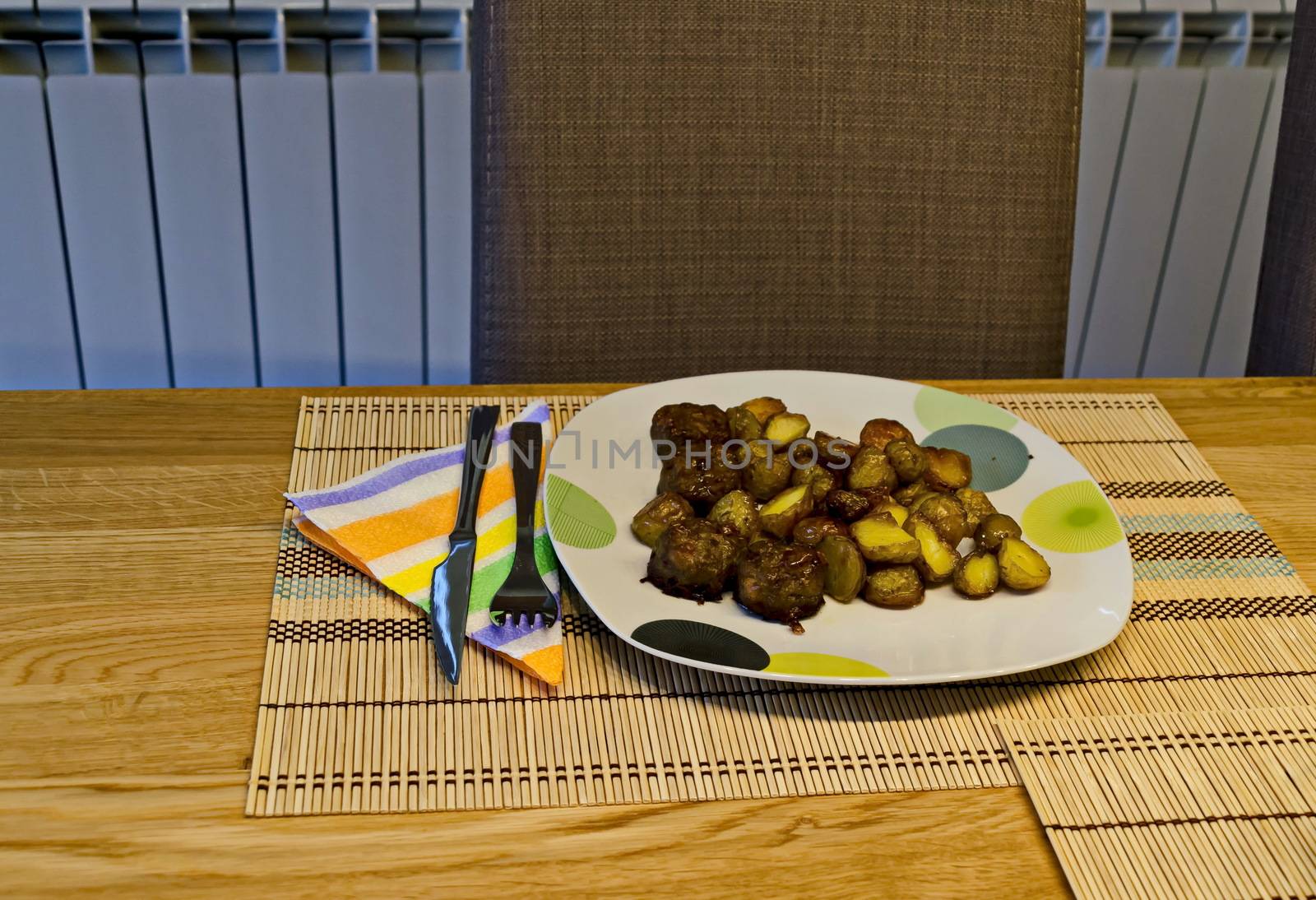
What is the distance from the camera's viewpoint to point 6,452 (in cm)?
80

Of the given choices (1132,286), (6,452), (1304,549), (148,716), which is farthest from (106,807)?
(1132,286)

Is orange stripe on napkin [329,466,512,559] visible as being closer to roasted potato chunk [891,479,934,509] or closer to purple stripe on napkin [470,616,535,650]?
purple stripe on napkin [470,616,535,650]

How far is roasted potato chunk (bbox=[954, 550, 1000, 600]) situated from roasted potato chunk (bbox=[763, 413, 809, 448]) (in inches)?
6.0

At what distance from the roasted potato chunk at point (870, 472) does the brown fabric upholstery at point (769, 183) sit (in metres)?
0.38

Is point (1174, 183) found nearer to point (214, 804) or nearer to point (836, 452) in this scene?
point (836, 452)

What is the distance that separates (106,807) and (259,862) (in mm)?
80

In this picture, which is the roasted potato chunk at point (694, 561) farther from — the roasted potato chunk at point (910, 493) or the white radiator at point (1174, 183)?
the white radiator at point (1174, 183)

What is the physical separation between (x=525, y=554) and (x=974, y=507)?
0.27 m

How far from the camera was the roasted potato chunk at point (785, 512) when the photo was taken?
70 centimetres

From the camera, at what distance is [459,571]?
690mm

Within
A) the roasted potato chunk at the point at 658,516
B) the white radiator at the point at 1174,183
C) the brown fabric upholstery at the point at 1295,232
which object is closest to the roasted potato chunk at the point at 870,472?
the roasted potato chunk at the point at 658,516

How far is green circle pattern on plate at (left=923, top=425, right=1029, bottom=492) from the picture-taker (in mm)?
817

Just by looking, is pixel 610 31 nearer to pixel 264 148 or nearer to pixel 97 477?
pixel 97 477

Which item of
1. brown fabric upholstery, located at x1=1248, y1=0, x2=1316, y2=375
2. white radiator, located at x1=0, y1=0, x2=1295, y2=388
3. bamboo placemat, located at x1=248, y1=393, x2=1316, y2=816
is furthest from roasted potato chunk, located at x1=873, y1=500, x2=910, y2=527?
white radiator, located at x1=0, y1=0, x2=1295, y2=388
